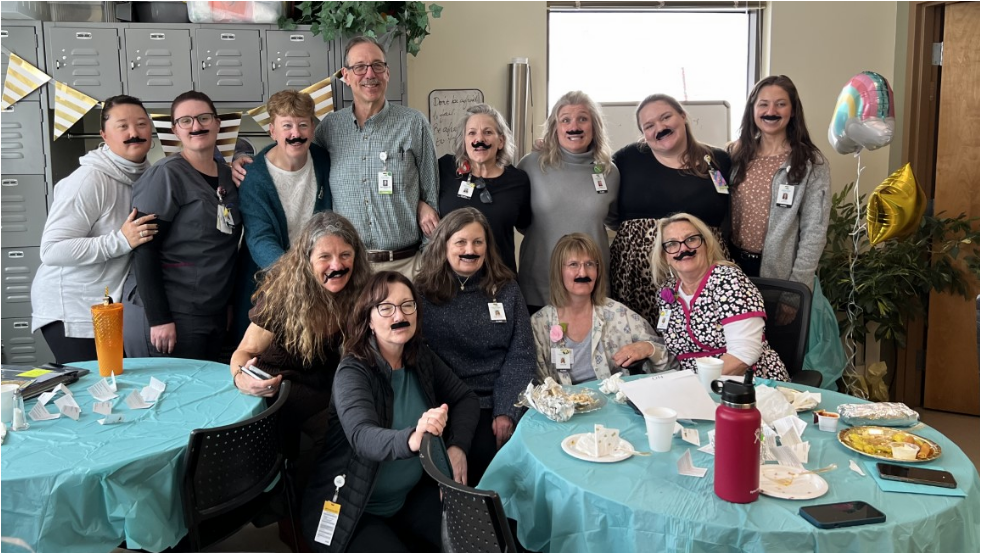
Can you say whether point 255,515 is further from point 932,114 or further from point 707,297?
point 932,114

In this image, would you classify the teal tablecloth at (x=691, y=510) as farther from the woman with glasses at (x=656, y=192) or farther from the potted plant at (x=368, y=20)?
the potted plant at (x=368, y=20)

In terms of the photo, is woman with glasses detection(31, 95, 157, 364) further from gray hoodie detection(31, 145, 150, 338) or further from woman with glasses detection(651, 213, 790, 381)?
woman with glasses detection(651, 213, 790, 381)

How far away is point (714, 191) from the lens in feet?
11.3

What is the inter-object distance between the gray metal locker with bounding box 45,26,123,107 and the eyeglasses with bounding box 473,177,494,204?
216 centimetres

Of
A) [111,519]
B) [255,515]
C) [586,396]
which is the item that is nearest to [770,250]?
[586,396]

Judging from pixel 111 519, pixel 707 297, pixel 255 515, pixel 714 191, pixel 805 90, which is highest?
pixel 805 90

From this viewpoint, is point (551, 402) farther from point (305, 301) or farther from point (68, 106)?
point (68, 106)

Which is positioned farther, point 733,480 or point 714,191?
point 714,191

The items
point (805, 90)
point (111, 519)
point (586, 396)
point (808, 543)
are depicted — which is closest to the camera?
point (808, 543)

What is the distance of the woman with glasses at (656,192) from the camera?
11.3 feet

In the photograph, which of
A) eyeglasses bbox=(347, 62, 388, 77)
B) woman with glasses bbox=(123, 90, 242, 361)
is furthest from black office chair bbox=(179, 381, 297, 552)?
eyeglasses bbox=(347, 62, 388, 77)

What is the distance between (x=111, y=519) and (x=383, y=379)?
789mm

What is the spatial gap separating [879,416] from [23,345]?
419 centimetres

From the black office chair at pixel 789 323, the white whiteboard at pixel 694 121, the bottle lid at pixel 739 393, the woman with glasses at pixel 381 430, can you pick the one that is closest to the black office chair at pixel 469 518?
the woman with glasses at pixel 381 430
